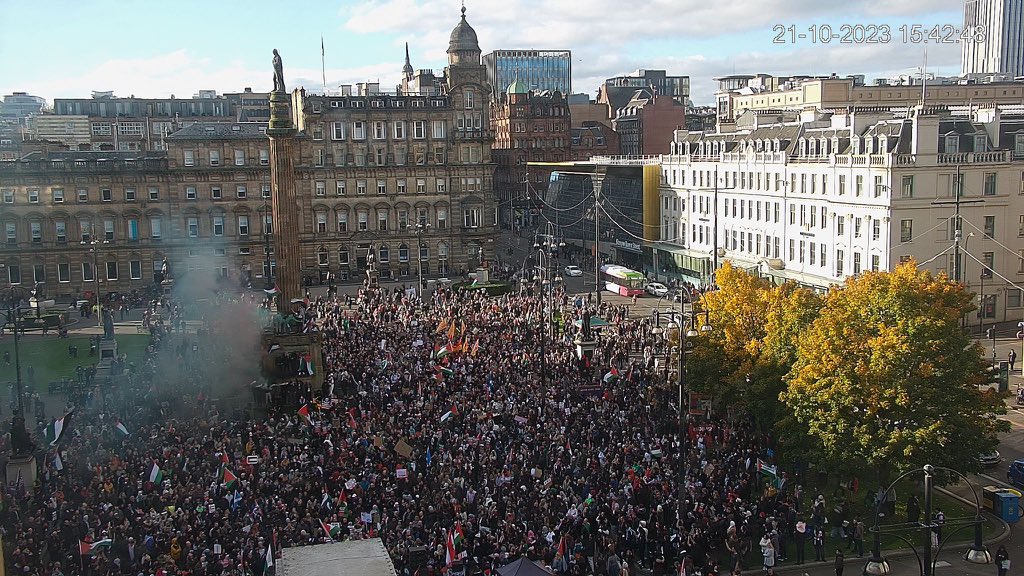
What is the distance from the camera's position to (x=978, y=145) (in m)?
58.3

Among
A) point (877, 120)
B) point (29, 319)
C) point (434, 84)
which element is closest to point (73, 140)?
point (434, 84)

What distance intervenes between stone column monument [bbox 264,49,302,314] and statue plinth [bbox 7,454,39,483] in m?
17.9

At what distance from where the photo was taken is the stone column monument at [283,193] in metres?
48.3

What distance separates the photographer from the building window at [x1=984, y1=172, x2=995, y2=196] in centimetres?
5819

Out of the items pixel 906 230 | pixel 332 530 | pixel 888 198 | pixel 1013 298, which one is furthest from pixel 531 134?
pixel 332 530

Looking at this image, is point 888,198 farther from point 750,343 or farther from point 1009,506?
point 1009,506

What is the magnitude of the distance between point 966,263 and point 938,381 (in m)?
30.6

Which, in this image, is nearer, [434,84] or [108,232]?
[108,232]

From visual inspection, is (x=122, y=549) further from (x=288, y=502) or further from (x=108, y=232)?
(x=108, y=232)

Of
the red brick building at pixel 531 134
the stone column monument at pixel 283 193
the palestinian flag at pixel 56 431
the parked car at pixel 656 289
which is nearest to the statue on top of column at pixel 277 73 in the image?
the stone column monument at pixel 283 193

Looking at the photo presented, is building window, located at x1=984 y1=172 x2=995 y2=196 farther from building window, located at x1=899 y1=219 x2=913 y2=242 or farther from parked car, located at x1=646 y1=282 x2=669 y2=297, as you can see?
parked car, located at x1=646 y1=282 x2=669 y2=297

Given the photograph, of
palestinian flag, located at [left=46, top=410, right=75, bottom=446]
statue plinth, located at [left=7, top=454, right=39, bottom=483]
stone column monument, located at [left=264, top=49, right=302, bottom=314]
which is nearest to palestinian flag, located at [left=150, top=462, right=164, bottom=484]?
statue plinth, located at [left=7, top=454, right=39, bottom=483]

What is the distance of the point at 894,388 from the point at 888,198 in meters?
29.8

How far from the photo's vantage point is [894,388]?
30141 mm
